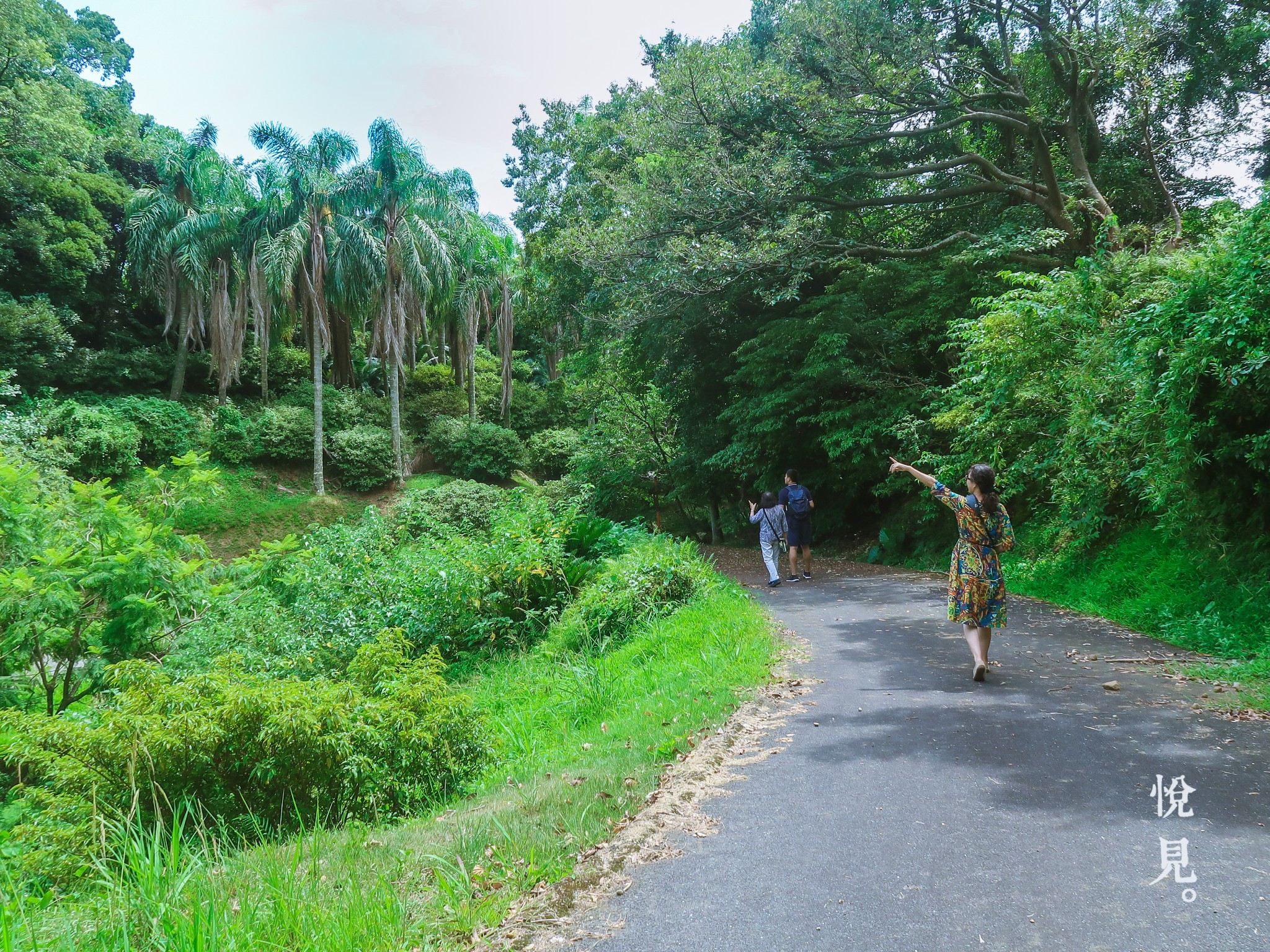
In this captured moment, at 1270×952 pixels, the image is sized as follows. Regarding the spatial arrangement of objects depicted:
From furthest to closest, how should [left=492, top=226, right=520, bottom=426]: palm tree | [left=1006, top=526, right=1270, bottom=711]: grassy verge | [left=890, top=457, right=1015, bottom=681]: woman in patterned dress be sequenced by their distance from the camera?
[left=492, top=226, right=520, bottom=426]: palm tree, [left=890, top=457, right=1015, bottom=681]: woman in patterned dress, [left=1006, top=526, right=1270, bottom=711]: grassy verge

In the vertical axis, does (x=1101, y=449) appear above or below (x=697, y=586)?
above

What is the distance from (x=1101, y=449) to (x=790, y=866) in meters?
8.26

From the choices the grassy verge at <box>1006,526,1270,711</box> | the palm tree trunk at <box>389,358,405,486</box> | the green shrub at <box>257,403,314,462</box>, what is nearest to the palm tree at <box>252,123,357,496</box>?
the green shrub at <box>257,403,314,462</box>

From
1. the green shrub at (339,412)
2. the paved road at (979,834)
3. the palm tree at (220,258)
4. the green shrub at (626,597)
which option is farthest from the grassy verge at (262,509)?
the paved road at (979,834)

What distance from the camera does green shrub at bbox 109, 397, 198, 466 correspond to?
86.9ft

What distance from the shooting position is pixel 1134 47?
13.3 metres

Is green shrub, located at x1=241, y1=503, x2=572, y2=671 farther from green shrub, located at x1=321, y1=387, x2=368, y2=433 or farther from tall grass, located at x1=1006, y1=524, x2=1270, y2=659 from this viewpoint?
green shrub, located at x1=321, y1=387, x2=368, y2=433

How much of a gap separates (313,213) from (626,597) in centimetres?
2555

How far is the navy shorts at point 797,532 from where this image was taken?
13.7 meters

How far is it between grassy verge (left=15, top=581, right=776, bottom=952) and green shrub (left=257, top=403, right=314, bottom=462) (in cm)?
2712

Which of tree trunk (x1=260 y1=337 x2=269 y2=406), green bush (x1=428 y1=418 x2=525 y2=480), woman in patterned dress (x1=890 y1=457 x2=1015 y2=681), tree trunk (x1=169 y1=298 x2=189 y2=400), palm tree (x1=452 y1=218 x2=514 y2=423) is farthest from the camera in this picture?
palm tree (x1=452 y1=218 x2=514 y2=423)

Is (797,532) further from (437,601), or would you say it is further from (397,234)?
(397,234)

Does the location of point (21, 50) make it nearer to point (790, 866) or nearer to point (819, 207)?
point (819, 207)

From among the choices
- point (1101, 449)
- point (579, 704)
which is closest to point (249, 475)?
point (579, 704)
